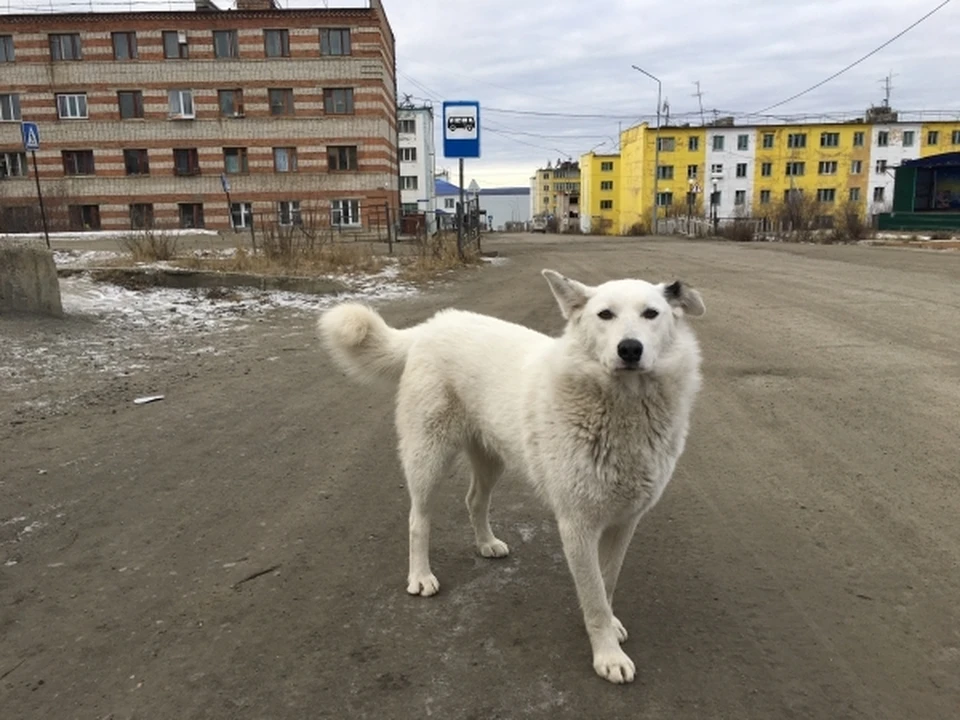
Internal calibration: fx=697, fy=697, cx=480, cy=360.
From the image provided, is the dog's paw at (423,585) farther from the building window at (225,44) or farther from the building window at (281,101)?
the building window at (225,44)

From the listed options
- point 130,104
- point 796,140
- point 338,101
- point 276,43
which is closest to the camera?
point 276,43

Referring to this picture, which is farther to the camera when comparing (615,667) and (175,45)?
(175,45)

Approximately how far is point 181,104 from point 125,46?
4444 mm

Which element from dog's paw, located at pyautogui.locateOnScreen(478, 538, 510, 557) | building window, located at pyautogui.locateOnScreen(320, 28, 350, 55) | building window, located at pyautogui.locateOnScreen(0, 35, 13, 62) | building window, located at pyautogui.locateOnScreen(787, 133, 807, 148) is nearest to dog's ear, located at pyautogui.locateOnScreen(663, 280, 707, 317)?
dog's paw, located at pyautogui.locateOnScreen(478, 538, 510, 557)

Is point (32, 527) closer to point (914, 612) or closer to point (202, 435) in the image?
point (202, 435)

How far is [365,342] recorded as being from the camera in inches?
146

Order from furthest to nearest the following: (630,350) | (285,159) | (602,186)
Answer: (602,186)
(285,159)
(630,350)

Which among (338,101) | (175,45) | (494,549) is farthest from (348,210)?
(494,549)

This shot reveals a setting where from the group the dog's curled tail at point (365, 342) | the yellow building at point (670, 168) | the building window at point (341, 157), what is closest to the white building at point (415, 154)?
the yellow building at point (670, 168)

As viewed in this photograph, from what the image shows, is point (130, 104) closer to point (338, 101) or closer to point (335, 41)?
point (338, 101)

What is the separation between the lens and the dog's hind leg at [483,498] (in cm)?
363

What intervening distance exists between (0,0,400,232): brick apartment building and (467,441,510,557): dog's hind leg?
125 feet

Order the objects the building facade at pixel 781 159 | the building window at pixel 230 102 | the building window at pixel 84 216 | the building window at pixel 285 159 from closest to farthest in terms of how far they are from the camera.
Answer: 1. the building window at pixel 230 102
2. the building window at pixel 84 216
3. the building window at pixel 285 159
4. the building facade at pixel 781 159

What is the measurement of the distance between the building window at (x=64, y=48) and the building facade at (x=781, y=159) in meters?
54.0
